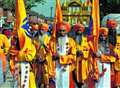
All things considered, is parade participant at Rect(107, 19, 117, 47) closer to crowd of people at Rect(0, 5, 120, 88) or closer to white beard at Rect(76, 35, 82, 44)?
crowd of people at Rect(0, 5, 120, 88)

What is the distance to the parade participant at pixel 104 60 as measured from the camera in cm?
1289

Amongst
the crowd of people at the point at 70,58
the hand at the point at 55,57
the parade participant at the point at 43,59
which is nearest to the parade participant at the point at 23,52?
the crowd of people at the point at 70,58

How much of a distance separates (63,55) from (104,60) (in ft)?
2.88

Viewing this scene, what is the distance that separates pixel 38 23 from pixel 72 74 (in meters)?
1.47

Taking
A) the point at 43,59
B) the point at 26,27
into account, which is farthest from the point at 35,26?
the point at 26,27

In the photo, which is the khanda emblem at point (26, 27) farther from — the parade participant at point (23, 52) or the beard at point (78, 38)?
the beard at point (78, 38)

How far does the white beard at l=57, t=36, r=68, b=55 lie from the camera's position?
12.6m

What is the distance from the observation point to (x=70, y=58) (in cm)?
1272

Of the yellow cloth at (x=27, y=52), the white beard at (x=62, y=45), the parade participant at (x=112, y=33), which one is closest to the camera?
the yellow cloth at (x=27, y=52)

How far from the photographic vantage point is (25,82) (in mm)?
12062

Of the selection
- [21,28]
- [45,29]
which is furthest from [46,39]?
[21,28]

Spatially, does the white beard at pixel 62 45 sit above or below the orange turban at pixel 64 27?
below


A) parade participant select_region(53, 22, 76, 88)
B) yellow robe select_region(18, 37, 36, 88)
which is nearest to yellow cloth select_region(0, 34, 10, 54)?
yellow robe select_region(18, 37, 36, 88)

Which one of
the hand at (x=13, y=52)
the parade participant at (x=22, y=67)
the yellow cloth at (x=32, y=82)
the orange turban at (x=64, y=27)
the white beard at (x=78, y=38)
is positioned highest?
the orange turban at (x=64, y=27)
